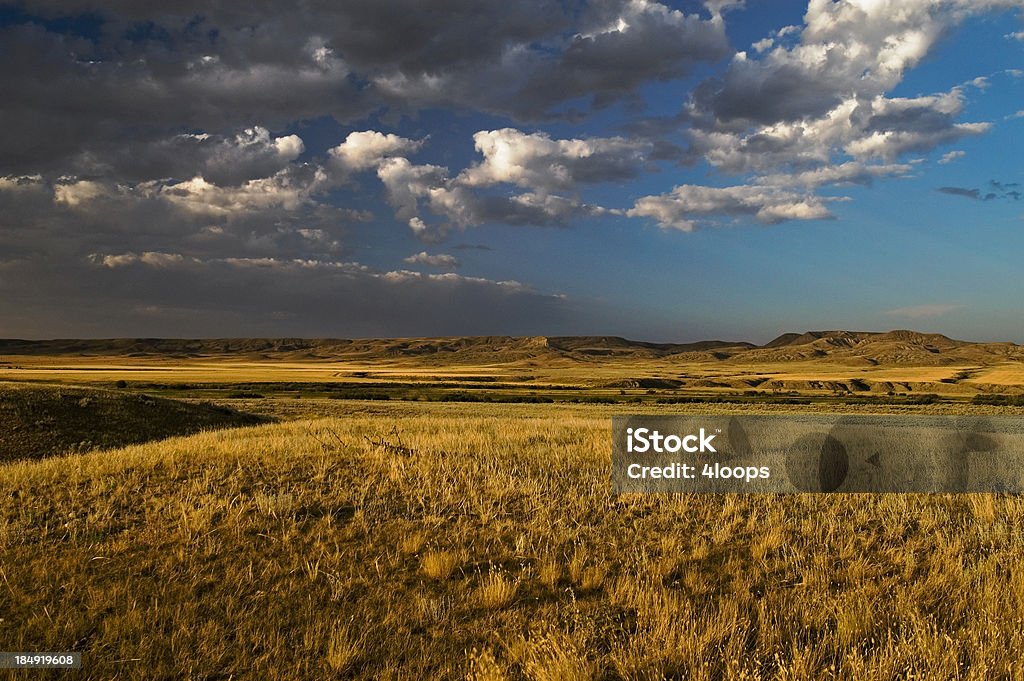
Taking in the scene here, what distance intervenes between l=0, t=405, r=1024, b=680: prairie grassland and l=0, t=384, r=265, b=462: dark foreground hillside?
1730cm

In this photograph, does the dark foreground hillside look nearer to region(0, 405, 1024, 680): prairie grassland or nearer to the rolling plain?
the rolling plain

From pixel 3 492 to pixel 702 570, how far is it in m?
11.3

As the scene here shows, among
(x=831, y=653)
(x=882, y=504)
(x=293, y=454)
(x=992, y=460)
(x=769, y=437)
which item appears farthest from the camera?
(x=769, y=437)

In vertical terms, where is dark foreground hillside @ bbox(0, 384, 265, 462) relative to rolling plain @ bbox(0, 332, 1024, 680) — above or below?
below

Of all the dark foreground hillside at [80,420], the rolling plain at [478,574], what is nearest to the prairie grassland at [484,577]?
the rolling plain at [478,574]

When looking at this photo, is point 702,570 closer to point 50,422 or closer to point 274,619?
point 274,619

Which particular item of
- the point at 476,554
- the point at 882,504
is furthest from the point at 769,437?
the point at 476,554

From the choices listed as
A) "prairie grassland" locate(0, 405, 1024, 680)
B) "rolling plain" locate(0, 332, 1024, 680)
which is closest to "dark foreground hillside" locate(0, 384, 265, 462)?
"rolling plain" locate(0, 332, 1024, 680)

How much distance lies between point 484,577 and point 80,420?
31048 mm

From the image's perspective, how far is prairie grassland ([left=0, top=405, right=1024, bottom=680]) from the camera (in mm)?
6168

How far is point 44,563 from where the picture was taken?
8.23m

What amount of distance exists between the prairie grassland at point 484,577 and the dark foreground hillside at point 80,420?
17.3 metres

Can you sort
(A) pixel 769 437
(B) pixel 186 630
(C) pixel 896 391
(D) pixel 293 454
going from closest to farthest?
(B) pixel 186 630 < (D) pixel 293 454 < (A) pixel 769 437 < (C) pixel 896 391

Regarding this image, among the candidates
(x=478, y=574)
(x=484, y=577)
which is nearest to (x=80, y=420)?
(x=478, y=574)
